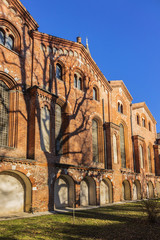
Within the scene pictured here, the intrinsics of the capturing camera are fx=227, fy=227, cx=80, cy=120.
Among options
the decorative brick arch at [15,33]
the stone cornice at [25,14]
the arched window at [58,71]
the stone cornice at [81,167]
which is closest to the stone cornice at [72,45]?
the stone cornice at [25,14]

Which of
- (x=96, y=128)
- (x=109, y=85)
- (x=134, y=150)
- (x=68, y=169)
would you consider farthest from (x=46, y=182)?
(x=134, y=150)

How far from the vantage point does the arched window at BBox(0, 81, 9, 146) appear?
41.4 ft

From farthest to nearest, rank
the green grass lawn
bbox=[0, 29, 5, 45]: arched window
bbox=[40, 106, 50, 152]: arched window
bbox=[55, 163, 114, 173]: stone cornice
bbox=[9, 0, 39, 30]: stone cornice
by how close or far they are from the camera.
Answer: bbox=[9, 0, 39, 30]: stone cornice
bbox=[55, 163, 114, 173]: stone cornice
bbox=[40, 106, 50, 152]: arched window
bbox=[0, 29, 5, 45]: arched window
the green grass lawn

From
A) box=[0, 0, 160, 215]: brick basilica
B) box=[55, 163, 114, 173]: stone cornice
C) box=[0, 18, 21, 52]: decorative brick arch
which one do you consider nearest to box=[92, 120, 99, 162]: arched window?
box=[0, 0, 160, 215]: brick basilica

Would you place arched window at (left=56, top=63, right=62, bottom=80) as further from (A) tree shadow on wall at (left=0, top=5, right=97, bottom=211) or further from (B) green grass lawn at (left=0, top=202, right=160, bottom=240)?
(B) green grass lawn at (left=0, top=202, right=160, bottom=240)

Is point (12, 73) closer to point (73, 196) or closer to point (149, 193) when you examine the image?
point (73, 196)

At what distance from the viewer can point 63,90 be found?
54.9 ft

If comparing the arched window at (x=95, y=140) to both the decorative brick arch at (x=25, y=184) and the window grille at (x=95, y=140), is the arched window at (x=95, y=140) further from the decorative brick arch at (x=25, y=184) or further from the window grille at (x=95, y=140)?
the decorative brick arch at (x=25, y=184)

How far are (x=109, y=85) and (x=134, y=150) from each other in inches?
318

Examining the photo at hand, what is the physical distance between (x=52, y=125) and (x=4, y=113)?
3109 millimetres

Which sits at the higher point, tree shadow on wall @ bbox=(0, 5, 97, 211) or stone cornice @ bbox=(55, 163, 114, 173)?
tree shadow on wall @ bbox=(0, 5, 97, 211)

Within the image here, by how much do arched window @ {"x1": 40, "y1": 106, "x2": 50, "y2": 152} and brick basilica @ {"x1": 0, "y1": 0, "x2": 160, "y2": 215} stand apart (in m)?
0.04

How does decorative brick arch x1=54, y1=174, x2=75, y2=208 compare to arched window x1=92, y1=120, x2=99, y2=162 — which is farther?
arched window x1=92, y1=120, x2=99, y2=162

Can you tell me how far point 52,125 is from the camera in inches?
573
